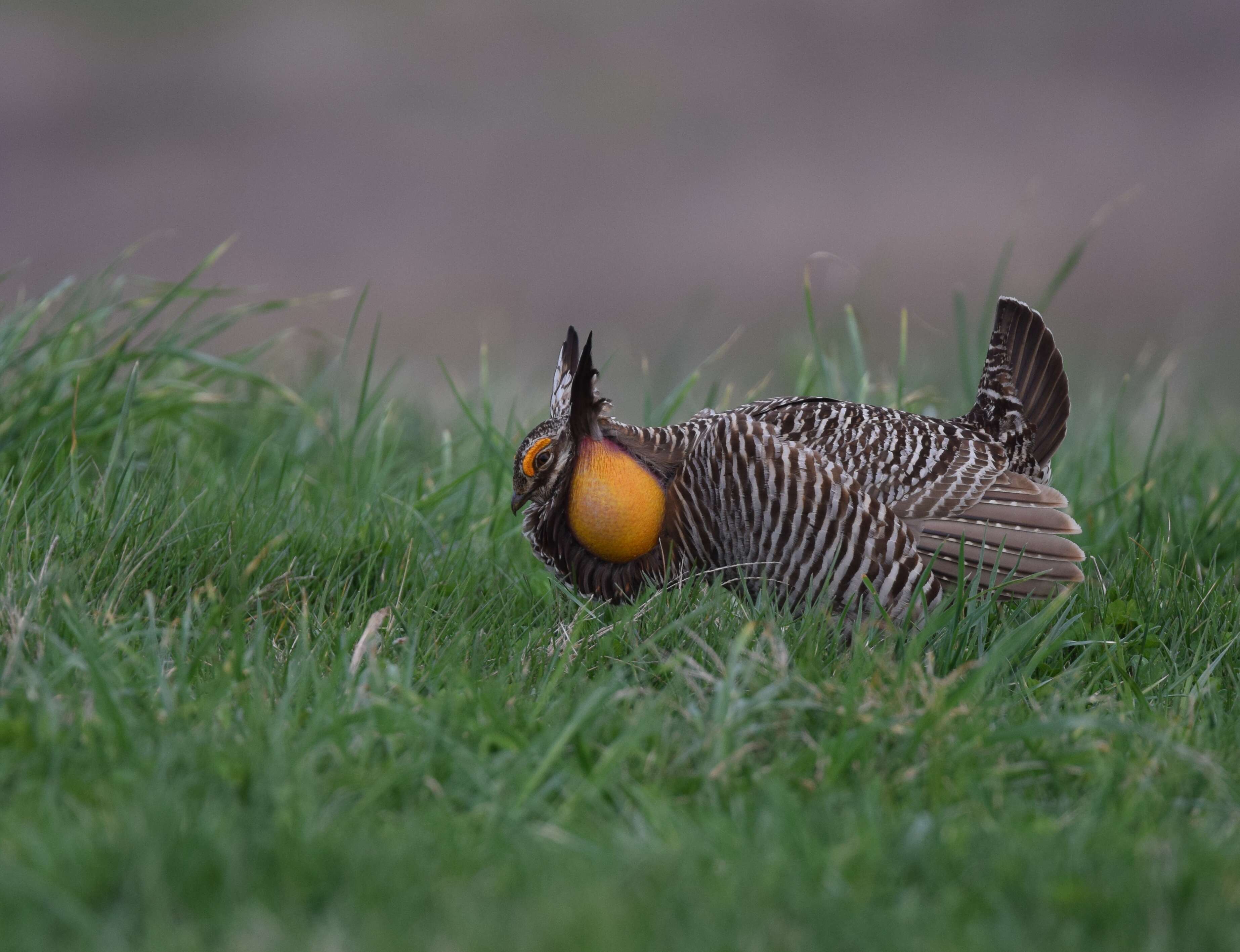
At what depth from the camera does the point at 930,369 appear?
6.34 meters

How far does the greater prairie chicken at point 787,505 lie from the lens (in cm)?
317

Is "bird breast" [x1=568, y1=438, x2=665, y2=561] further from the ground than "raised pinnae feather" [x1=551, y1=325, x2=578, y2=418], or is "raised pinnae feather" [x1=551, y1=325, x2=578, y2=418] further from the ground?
"raised pinnae feather" [x1=551, y1=325, x2=578, y2=418]

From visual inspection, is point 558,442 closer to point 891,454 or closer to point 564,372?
point 564,372

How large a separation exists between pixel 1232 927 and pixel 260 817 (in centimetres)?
131

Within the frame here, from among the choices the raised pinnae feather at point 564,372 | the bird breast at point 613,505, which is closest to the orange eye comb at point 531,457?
the bird breast at point 613,505

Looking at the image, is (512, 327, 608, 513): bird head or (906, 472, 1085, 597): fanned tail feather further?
(512, 327, 608, 513): bird head

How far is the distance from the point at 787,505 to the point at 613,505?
517 mm

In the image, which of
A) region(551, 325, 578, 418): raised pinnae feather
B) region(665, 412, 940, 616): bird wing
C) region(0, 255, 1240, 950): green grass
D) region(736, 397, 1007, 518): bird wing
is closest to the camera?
region(0, 255, 1240, 950): green grass

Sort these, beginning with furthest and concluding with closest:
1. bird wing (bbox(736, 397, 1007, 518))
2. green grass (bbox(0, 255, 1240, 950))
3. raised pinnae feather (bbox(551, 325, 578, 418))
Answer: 1. raised pinnae feather (bbox(551, 325, 578, 418))
2. bird wing (bbox(736, 397, 1007, 518))
3. green grass (bbox(0, 255, 1240, 950))

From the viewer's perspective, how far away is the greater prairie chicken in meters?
3.17

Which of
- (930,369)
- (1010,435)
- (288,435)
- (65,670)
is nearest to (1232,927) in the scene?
(65,670)

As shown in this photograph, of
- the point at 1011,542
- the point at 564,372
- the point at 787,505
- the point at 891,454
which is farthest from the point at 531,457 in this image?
the point at 1011,542

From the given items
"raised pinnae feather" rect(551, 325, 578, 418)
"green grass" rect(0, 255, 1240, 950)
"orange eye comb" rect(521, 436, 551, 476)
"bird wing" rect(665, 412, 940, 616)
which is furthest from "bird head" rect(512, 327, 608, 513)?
"bird wing" rect(665, 412, 940, 616)

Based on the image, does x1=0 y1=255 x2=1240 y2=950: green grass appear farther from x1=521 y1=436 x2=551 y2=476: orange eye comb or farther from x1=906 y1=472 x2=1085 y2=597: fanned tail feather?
x1=521 y1=436 x2=551 y2=476: orange eye comb
